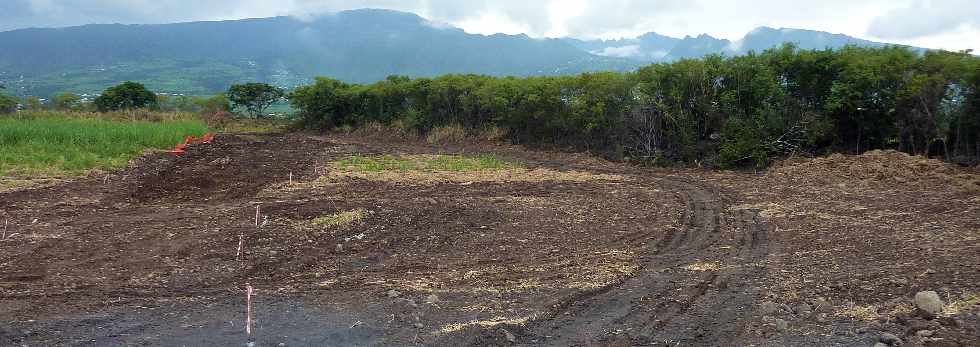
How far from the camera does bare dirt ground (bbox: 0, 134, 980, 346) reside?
4586 mm

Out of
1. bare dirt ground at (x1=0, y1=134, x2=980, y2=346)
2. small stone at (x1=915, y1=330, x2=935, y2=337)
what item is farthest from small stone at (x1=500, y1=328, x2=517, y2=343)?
small stone at (x1=915, y1=330, x2=935, y2=337)

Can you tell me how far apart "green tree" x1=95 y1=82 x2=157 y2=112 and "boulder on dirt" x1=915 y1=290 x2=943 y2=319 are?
116 feet

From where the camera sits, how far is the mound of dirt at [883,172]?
32.0 feet

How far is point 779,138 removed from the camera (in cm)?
1311

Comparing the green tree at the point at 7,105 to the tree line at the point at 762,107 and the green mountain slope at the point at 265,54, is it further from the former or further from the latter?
the green mountain slope at the point at 265,54

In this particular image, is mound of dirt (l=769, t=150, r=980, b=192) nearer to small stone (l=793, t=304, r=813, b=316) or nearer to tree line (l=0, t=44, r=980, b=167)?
tree line (l=0, t=44, r=980, b=167)

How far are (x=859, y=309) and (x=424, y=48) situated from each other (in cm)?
17849

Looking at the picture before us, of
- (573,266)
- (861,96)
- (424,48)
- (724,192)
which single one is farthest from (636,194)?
(424,48)

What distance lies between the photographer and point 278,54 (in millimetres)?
168125

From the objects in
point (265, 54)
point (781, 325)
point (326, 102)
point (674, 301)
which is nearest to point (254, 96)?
point (326, 102)

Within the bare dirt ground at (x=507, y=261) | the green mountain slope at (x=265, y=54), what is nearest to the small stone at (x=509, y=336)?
the bare dirt ground at (x=507, y=261)

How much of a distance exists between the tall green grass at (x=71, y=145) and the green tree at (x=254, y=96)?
9945 mm

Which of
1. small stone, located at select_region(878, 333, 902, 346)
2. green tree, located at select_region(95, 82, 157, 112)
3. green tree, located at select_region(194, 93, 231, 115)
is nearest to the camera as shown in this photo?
small stone, located at select_region(878, 333, 902, 346)

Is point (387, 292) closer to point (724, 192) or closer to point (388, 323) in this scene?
point (388, 323)
